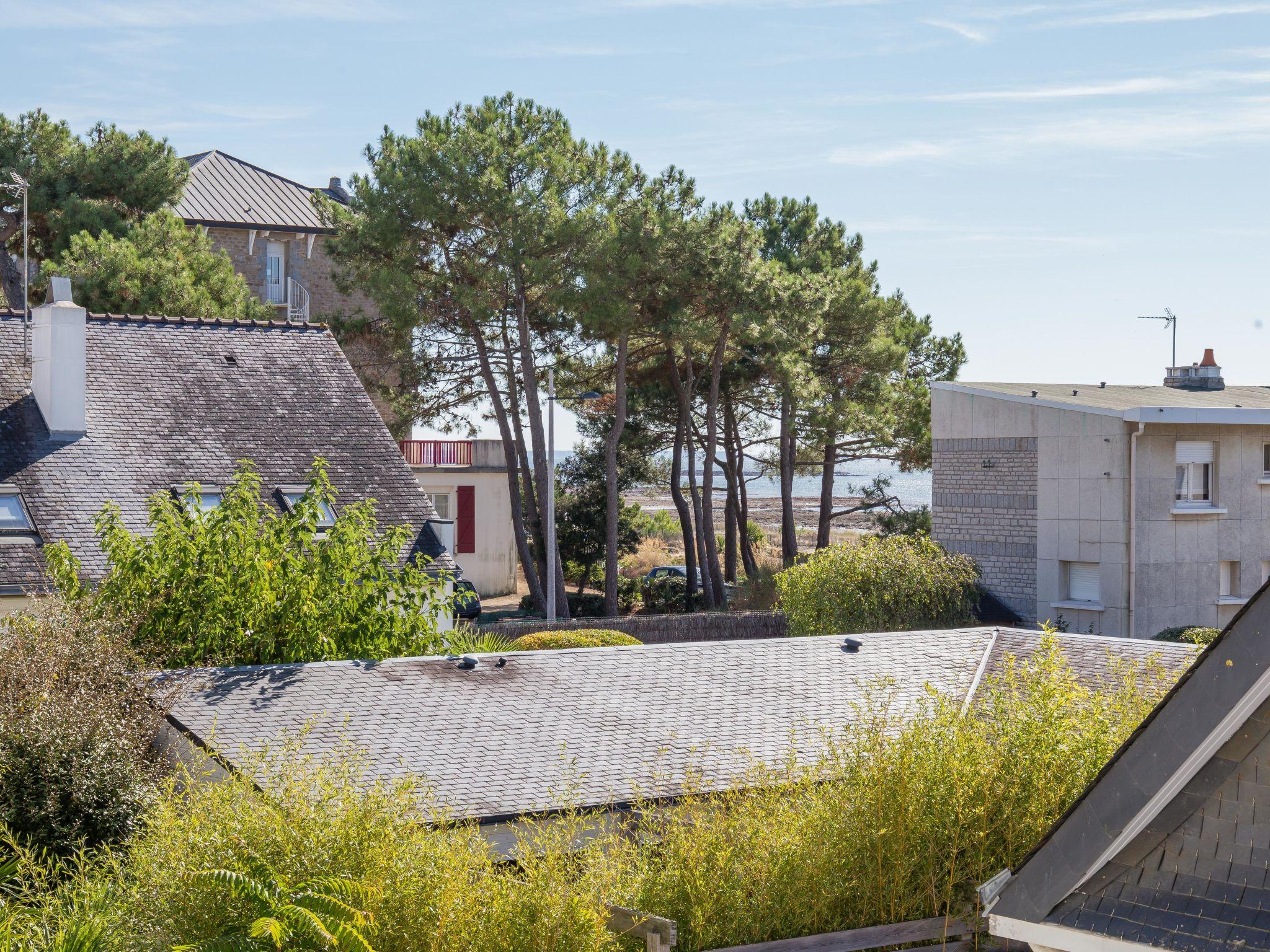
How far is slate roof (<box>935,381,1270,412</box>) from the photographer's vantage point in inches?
1053

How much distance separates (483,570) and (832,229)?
574 inches

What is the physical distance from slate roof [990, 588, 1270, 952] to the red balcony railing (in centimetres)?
3343

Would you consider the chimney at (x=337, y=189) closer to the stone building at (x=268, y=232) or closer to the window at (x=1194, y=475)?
the stone building at (x=268, y=232)

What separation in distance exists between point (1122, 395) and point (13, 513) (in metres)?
22.5

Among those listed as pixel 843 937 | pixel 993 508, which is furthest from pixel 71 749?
pixel 993 508

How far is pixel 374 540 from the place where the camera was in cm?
1802

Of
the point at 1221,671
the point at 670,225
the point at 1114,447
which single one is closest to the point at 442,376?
the point at 670,225

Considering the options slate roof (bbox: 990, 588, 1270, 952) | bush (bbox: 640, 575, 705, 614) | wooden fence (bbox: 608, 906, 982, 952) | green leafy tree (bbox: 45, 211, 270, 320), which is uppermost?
green leafy tree (bbox: 45, 211, 270, 320)

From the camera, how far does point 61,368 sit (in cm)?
1994

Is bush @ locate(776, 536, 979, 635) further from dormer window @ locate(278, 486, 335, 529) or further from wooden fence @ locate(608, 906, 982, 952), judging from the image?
wooden fence @ locate(608, 906, 982, 952)

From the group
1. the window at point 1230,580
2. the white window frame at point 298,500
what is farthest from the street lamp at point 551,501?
the window at point 1230,580

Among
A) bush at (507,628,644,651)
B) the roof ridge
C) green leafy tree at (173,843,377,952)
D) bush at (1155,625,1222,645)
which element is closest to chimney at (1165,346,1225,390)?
bush at (1155,625,1222,645)

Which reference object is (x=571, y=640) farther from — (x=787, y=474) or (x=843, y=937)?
(x=787, y=474)

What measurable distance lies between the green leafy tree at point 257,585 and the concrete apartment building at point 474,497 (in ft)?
67.2
